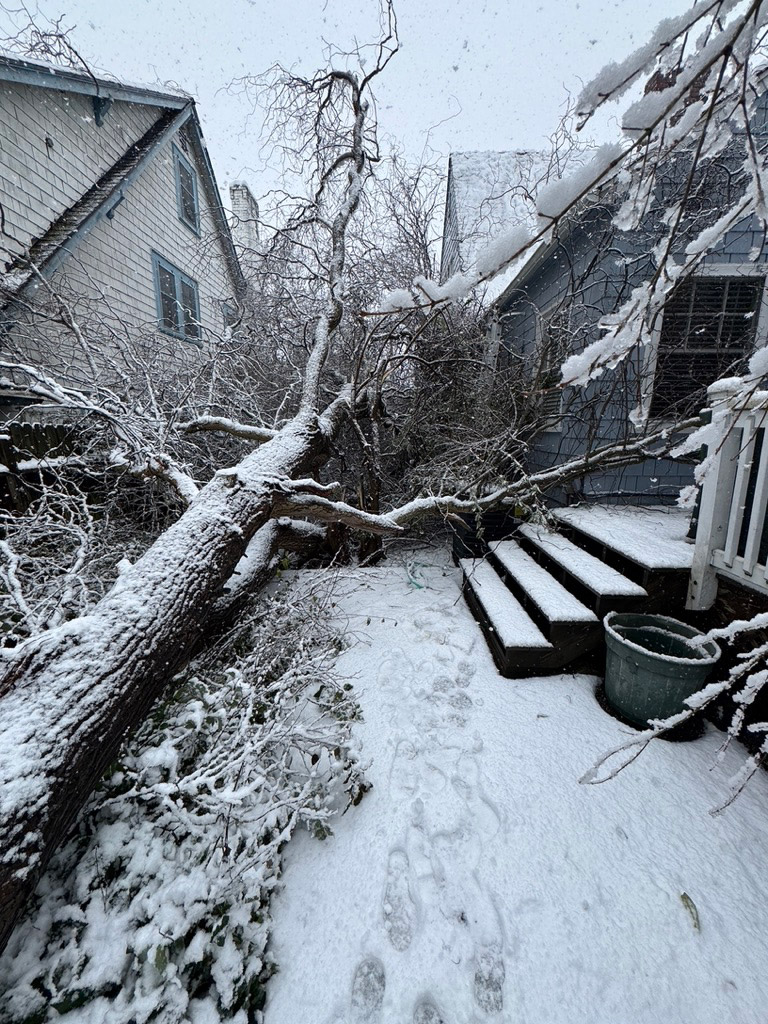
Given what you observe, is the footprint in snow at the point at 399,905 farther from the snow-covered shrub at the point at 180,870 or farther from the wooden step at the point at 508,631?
the wooden step at the point at 508,631

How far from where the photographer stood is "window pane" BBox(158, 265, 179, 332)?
807 centimetres

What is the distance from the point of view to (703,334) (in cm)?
454

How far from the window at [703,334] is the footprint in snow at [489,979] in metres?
4.72

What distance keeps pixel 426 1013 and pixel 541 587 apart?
88.4 inches

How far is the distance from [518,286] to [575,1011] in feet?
21.9

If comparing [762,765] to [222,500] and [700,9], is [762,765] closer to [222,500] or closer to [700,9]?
[700,9]

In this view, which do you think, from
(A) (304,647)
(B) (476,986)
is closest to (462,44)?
(A) (304,647)

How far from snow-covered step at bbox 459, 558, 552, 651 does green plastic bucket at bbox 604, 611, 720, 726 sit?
41 centimetres

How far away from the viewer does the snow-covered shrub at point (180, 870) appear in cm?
119

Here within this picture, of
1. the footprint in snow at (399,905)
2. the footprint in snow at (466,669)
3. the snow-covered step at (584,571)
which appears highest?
the snow-covered step at (584,571)

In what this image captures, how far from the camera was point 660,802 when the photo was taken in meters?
Answer: 1.81

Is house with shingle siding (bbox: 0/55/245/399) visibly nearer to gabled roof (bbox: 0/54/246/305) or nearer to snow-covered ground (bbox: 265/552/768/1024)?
gabled roof (bbox: 0/54/246/305)

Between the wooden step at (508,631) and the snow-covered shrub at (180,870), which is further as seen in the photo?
the wooden step at (508,631)

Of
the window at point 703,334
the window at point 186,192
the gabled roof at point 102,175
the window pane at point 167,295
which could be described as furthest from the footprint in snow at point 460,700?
the window at point 186,192
